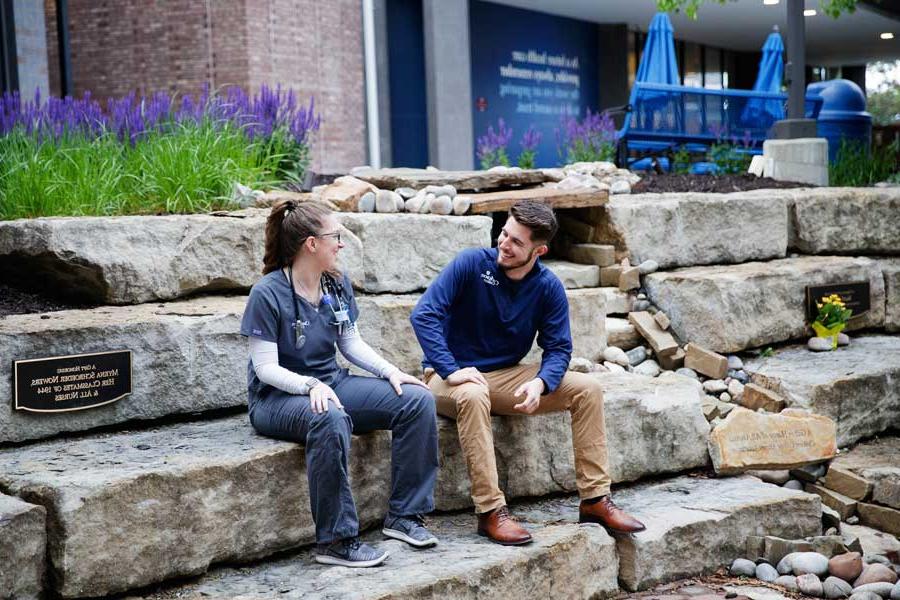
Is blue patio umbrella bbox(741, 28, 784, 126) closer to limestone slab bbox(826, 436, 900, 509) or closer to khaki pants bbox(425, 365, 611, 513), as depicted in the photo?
limestone slab bbox(826, 436, 900, 509)

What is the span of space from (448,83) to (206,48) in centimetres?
367

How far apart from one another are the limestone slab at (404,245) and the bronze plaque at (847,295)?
2.31 meters

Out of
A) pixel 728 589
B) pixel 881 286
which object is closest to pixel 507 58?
pixel 881 286

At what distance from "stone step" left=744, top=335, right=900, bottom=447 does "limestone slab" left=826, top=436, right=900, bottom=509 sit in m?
0.09

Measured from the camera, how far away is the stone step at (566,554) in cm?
Result: 358

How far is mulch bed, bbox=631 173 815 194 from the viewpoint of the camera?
786 cm

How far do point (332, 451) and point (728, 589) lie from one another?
1824 millimetres

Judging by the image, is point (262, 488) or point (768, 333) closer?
point (262, 488)

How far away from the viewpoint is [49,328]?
13.4 ft

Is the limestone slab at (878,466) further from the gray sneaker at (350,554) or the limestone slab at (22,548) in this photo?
the limestone slab at (22,548)

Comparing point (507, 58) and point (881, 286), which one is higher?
point (507, 58)

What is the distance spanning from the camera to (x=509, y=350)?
14.6 ft

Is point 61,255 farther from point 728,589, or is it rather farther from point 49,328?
point 728,589

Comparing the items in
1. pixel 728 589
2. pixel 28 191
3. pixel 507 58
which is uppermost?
pixel 507 58
